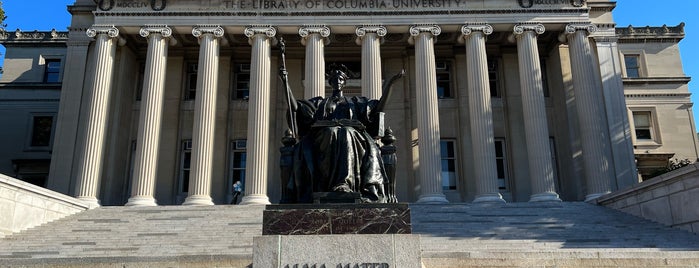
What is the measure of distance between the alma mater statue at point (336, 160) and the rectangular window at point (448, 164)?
20179mm

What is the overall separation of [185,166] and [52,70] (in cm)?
1617

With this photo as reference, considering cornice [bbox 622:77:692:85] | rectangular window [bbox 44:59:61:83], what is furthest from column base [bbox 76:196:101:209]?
cornice [bbox 622:77:692:85]

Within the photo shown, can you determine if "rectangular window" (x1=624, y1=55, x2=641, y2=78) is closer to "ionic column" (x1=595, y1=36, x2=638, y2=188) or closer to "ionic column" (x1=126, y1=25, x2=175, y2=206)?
"ionic column" (x1=595, y1=36, x2=638, y2=188)

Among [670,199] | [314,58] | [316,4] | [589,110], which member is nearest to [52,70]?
[316,4]

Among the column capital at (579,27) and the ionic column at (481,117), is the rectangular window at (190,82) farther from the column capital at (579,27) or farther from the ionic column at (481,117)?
the column capital at (579,27)

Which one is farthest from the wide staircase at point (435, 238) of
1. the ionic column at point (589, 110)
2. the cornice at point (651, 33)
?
the cornice at point (651, 33)

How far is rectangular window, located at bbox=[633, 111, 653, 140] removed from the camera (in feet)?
119

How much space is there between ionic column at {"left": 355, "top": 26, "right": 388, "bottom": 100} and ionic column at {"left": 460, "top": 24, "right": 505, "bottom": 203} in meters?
4.19

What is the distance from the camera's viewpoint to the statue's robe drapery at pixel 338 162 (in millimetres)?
8922

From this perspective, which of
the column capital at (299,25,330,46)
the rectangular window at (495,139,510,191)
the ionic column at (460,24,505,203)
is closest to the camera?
the ionic column at (460,24,505,203)

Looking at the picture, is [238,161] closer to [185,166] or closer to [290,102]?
[185,166]

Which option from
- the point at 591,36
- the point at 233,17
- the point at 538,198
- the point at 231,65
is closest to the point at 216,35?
the point at 233,17

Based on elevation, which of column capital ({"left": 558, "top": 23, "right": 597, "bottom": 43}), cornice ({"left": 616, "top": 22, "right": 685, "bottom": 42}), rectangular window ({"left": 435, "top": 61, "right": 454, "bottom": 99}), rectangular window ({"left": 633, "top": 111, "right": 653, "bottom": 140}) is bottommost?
rectangular window ({"left": 633, "top": 111, "right": 653, "bottom": 140})

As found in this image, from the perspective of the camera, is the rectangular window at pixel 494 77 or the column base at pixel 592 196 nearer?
the column base at pixel 592 196
